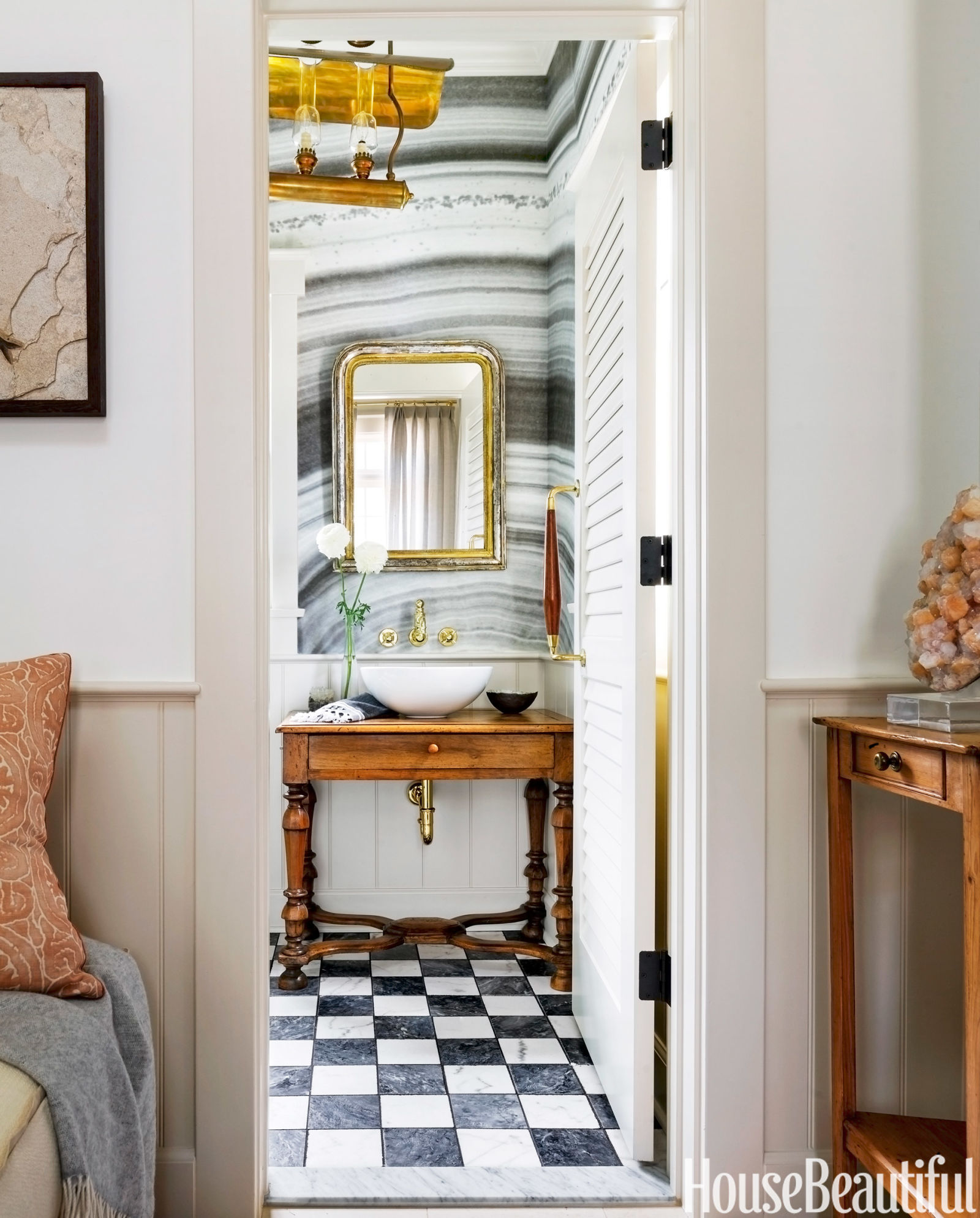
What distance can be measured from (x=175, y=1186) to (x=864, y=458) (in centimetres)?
168

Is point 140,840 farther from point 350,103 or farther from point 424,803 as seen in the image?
point 350,103

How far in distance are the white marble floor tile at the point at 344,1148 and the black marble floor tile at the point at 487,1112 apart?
183 millimetres

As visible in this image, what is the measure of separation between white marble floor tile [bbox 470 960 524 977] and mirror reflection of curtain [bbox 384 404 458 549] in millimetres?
1353

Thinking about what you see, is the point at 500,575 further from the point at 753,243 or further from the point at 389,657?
the point at 753,243

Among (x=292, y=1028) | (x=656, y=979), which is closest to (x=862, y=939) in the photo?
(x=656, y=979)

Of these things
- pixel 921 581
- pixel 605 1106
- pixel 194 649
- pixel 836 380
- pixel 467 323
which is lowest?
pixel 605 1106

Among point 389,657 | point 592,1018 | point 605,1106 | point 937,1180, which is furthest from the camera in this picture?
point 389,657

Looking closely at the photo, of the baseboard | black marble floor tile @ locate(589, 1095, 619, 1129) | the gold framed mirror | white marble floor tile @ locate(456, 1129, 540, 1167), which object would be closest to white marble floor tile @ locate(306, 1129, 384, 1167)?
white marble floor tile @ locate(456, 1129, 540, 1167)

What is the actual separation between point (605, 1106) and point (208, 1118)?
35.4 inches

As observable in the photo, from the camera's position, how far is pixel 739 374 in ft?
5.30

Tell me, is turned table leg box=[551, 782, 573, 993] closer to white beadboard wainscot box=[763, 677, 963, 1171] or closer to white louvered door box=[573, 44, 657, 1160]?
white louvered door box=[573, 44, 657, 1160]

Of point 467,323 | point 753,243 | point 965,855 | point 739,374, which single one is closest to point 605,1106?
point 965,855

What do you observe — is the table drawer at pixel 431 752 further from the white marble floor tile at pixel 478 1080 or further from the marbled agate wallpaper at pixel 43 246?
the marbled agate wallpaper at pixel 43 246

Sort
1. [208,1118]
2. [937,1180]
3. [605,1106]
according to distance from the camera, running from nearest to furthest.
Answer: [937,1180] < [208,1118] < [605,1106]
